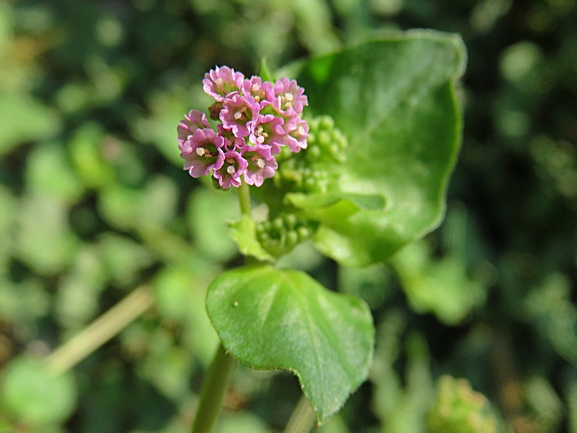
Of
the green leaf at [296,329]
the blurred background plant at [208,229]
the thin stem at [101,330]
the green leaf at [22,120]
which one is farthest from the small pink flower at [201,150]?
the green leaf at [22,120]

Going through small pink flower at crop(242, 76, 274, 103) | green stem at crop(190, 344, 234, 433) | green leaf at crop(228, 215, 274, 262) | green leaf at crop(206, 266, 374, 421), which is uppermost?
small pink flower at crop(242, 76, 274, 103)

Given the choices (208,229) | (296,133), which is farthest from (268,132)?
(208,229)

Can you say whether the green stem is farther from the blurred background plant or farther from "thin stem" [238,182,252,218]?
the blurred background plant

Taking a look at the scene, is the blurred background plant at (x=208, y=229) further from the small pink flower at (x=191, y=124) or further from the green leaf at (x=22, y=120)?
the small pink flower at (x=191, y=124)

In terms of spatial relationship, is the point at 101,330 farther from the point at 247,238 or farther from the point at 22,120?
the point at 247,238

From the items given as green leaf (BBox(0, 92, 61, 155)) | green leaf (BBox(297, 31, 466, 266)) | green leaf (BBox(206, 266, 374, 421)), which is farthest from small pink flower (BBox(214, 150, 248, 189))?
green leaf (BBox(0, 92, 61, 155))
